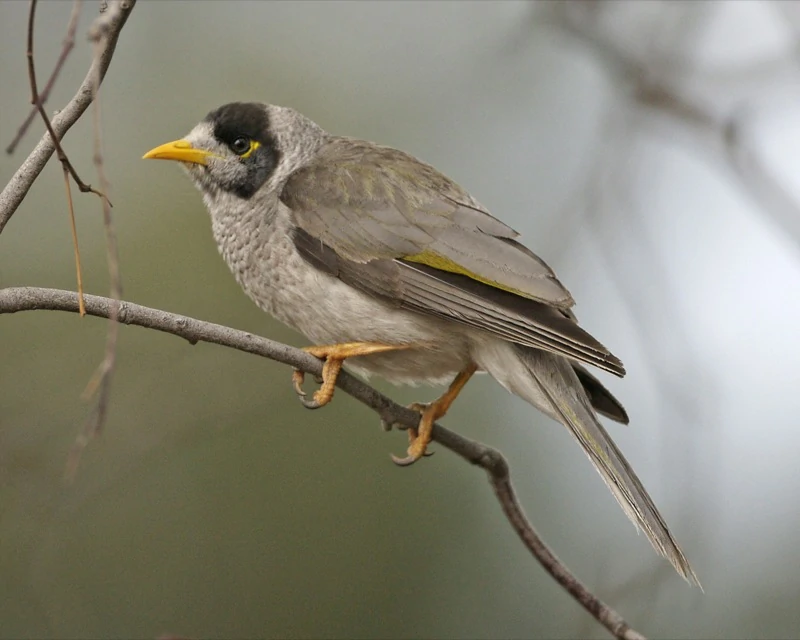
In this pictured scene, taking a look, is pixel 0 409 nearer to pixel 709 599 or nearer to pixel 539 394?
pixel 539 394

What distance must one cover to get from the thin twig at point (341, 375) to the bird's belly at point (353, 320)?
0.86 ft

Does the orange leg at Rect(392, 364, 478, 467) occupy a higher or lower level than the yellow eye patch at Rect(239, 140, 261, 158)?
lower

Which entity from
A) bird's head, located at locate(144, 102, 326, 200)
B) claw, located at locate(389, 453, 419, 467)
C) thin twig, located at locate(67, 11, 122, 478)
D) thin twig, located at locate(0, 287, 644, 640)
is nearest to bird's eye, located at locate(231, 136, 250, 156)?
bird's head, located at locate(144, 102, 326, 200)

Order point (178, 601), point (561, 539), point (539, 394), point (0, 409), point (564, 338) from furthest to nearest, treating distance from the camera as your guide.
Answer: point (561, 539), point (178, 601), point (0, 409), point (539, 394), point (564, 338)

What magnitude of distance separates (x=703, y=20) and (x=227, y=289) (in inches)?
123

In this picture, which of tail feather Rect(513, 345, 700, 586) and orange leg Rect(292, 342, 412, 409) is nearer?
tail feather Rect(513, 345, 700, 586)

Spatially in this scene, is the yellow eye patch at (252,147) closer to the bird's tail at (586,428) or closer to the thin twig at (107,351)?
the bird's tail at (586,428)

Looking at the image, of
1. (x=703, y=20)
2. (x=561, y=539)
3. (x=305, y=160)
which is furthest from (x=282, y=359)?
(x=561, y=539)

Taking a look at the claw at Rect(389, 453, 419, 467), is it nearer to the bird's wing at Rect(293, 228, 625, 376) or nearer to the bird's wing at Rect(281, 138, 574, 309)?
the bird's wing at Rect(293, 228, 625, 376)

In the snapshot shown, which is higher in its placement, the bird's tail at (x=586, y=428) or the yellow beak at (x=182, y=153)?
the bird's tail at (x=586, y=428)

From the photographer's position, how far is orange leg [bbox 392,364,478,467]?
416cm

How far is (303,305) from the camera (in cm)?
407

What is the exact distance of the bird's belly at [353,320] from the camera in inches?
157

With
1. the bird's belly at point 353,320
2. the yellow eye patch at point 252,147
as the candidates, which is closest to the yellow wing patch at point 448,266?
the bird's belly at point 353,320
